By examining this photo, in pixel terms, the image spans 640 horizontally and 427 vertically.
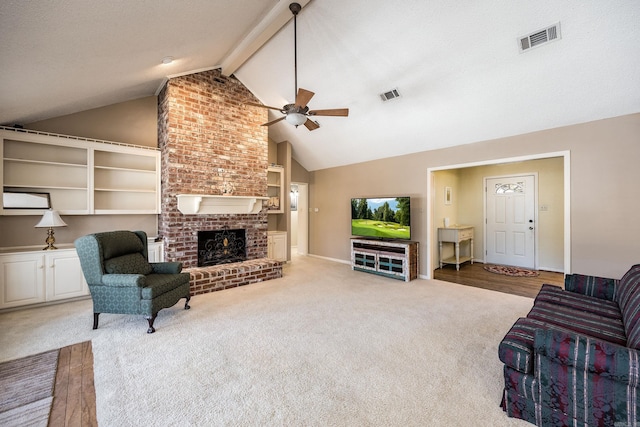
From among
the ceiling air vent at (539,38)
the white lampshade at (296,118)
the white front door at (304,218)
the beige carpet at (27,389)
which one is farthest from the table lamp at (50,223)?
the ceiling air vent at (539,38)

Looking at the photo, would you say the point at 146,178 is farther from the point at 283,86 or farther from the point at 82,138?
the point at 283,86

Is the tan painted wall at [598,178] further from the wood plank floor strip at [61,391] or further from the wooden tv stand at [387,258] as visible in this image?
the wood plank floor strip at [61,391]

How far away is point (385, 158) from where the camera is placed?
5730 millimetres

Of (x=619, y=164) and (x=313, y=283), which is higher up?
(x=619, y=164)

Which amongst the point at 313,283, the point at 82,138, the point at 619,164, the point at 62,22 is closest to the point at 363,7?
the point at 62,22

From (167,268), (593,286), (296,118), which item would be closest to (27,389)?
(167,268)

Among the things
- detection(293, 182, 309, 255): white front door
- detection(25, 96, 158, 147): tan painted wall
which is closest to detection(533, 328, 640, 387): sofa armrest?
detection(25, 96, 158, 147): tan painted wall

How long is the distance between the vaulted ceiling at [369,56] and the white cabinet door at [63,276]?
1.86 metres

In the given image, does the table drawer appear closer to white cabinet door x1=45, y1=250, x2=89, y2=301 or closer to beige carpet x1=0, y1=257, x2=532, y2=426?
beige carpet x1=0, y1=257, x2=532, y2=426

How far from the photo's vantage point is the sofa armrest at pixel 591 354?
1358 millimetres

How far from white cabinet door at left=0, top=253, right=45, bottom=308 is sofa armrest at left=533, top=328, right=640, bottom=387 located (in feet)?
17.1

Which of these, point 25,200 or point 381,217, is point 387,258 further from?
point 25,200

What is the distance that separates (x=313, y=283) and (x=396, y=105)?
323 cm

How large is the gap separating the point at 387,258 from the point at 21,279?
17.3 feet
